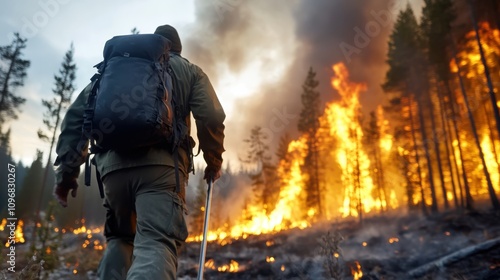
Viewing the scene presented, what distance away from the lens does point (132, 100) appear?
8.15 feet

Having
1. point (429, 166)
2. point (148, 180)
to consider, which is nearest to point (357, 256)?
point (148, 180)

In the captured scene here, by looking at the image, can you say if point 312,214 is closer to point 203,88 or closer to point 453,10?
point 453,10

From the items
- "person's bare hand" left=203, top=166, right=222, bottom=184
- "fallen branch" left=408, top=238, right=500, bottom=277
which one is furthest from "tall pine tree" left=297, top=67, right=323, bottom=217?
"person's bare hand" left=203, top=166, right=222, bottom=184

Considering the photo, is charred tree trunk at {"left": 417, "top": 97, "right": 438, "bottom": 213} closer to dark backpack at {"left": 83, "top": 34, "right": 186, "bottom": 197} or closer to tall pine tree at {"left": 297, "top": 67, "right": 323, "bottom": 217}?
tall pine tree at {"left": 297, "top": 67, "right": 323, "bottom": 217}

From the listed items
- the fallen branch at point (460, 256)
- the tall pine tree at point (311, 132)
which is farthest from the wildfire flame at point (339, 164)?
the fallen branch at point (460, 256)

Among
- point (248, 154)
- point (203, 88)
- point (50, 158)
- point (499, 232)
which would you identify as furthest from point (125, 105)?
point (248, 154)

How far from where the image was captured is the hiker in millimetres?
2361

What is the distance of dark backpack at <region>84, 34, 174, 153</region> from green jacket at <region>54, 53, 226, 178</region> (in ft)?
0.85

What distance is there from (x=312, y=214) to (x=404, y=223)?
15.7m

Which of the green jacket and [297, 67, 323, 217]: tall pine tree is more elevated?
[297, 67, 323, 217]: tall pine tree

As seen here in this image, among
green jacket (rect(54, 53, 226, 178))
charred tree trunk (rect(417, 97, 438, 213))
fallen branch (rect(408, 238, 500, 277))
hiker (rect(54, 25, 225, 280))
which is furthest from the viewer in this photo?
charred tree trunk (rect(417, 97, 438, 213))

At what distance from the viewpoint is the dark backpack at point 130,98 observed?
2434mm

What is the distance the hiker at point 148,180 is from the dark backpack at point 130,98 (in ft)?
0.67

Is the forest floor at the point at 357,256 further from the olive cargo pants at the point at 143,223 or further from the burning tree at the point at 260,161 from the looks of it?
the burning tree at the point at 260,161
